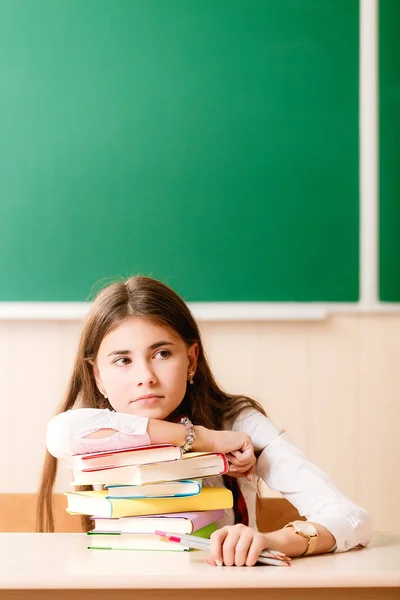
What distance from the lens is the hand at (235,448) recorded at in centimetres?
129

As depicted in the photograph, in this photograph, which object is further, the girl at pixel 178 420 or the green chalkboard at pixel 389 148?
the green chalkboard at pixel 389 148

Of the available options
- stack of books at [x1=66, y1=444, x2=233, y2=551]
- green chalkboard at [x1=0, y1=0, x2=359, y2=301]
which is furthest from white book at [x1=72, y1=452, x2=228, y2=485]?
green chalkboard at [x1=0, y1=0, x2=359, y2=301]

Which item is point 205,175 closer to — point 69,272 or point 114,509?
point 69,272

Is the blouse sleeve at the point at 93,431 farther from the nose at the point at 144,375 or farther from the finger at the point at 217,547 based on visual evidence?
the finger at the point at 217,547

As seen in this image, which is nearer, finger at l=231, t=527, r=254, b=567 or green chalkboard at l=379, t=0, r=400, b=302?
finger at l=231, t=527, r=254, b=567

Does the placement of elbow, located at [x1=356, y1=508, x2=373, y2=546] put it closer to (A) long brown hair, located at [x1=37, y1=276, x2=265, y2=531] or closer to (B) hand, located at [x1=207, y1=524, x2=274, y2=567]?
(B) hand, located at [x1=207, y1=524, x2=274, y2=567]

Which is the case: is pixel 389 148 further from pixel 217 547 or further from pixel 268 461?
pixel 217 547

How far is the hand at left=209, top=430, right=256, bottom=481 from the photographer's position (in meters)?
1.29

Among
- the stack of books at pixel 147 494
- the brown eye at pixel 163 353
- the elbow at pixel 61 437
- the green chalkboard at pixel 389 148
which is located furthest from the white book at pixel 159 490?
the green chalkboard at pixel 389 148

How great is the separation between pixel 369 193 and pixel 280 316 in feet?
1.57

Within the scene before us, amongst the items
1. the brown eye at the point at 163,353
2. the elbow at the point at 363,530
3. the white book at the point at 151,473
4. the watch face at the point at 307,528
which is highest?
the brown eye at the point at 163,353

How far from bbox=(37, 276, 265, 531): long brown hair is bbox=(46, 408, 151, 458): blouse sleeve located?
7.9 inches

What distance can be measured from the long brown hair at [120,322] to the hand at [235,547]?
0.44 m

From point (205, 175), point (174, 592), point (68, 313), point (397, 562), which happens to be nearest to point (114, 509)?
point (174, 592)
